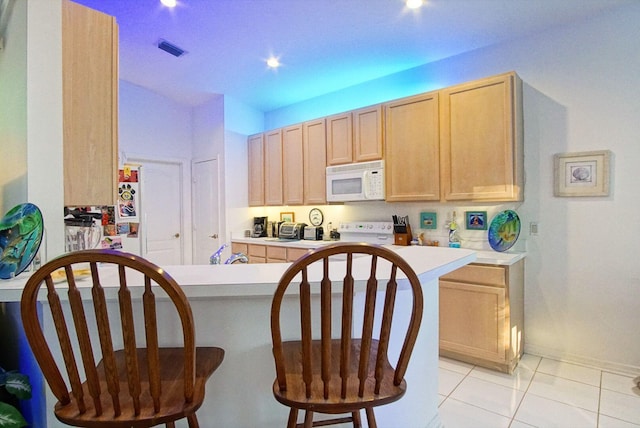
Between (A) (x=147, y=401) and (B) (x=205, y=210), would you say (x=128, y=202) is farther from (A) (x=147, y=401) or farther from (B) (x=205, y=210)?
(A) (x=147, y=401)

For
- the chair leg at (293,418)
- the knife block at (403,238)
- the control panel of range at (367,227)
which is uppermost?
the control panel of range at (367,227)

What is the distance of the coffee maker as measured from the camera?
4543mm

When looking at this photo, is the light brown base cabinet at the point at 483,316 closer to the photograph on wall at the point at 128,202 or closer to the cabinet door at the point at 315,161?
the cabinet door at the point at 315,161

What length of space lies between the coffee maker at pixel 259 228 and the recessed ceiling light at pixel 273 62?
6.69ft

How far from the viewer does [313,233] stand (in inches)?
159

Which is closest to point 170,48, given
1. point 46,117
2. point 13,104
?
point 13,104

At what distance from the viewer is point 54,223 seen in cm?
148

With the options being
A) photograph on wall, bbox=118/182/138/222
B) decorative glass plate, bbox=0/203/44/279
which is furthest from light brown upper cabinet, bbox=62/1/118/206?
photograph on wall, bbox=118/182/138/222

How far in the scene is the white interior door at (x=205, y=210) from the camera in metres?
4.46

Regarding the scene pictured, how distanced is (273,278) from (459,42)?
286 cm

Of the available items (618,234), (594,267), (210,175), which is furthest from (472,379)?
(210,175)

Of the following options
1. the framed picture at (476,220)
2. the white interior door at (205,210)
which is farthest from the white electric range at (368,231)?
the white interior door at (205,210)

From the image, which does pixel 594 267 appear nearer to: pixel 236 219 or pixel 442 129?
pixel 442 129

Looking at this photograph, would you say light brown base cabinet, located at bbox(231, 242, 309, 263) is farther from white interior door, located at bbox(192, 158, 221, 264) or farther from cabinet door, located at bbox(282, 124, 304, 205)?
cabinet door, located at bbox(282, 124, 304, 205)
